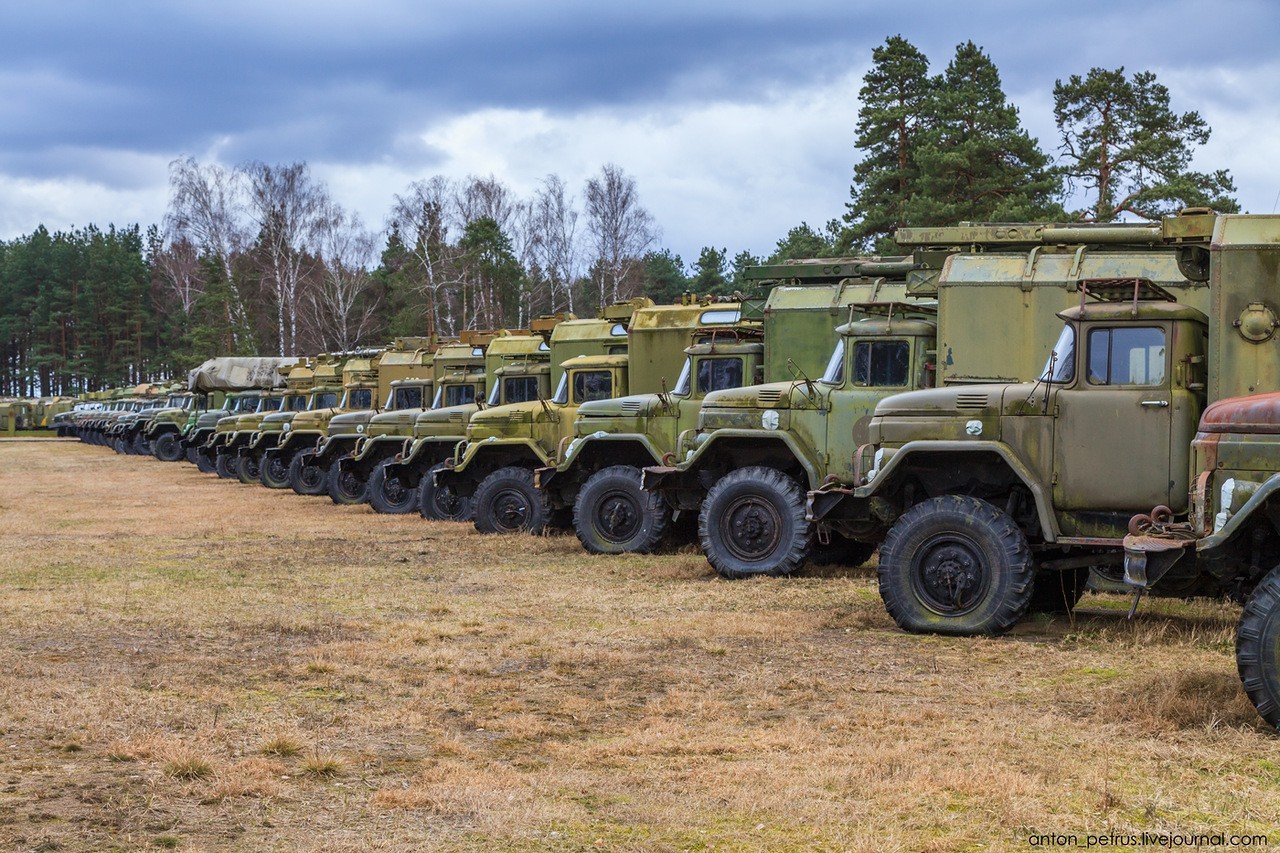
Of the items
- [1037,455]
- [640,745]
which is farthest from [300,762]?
[1037,455]

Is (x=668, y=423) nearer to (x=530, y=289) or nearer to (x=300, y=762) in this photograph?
(x=300, y=762)

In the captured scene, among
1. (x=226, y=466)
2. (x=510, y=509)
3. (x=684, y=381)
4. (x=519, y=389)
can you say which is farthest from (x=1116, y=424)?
(x=226, y=466)

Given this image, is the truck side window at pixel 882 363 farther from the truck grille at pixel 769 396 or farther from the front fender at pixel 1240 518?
the front fender at pixel 1240 518

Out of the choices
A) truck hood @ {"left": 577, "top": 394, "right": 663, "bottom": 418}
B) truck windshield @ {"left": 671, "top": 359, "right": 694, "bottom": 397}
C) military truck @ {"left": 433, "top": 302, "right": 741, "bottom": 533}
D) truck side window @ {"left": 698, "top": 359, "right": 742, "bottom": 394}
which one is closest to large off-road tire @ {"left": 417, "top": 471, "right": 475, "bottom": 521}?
military truck @ {"left": 433, "top": 302, "right": 741, "bottom": 533}

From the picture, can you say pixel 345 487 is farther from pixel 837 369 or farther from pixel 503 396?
pixel 837 369

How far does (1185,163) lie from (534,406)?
868 inches

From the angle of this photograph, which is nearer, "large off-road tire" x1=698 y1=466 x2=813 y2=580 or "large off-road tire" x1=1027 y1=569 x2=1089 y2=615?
"large off-road tire" x1=1027 y1=569 x2=1089 y2=615

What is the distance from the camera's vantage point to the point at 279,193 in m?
61.0

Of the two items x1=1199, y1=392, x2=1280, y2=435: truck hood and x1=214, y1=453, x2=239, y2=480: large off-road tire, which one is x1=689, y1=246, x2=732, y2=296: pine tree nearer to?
x1=214, y1=453, x2=239, y2=480: large off-road tire

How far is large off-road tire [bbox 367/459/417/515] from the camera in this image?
912 inches

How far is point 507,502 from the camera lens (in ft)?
61.6

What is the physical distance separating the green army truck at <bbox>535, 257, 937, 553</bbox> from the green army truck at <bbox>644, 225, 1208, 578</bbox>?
1162mm

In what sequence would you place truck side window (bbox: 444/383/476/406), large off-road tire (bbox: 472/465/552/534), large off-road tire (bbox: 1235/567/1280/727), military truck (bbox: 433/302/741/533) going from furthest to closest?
truck side window (bbox: 444/383/476/406), large off-road tire (bbox: 472/465/552/534), military truck (bbox: 433/302/741/533), large off-road tire (bbox: 1235/567/1280/727)

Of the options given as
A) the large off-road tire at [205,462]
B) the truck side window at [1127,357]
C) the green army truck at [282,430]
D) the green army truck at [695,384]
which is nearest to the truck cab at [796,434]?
the green army truck at [695,384]
